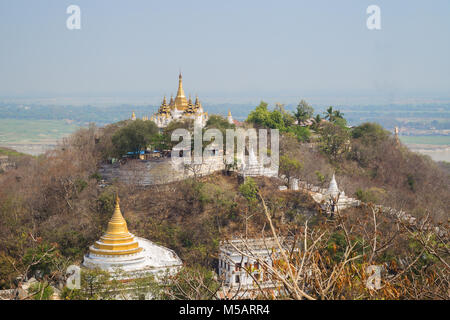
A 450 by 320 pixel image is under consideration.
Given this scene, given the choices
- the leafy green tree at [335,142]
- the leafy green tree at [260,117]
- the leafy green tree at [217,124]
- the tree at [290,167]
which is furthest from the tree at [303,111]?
the tree at [290,167]

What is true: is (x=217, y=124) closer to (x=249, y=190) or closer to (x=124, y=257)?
(x=249, y=190)

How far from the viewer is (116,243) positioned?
22438 millimetres

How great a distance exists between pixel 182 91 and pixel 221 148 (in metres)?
8.69

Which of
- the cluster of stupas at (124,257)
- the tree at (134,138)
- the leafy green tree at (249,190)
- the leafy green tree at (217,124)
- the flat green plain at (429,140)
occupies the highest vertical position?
the leafy green tree at (217,124)

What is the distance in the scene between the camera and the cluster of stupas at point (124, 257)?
845 inches

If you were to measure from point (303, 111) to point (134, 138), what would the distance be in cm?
1304

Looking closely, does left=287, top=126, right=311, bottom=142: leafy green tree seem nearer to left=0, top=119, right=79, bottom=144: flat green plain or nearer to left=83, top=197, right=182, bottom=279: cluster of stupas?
left=83, top=197, right=182, bottom=279: cluster of stupas

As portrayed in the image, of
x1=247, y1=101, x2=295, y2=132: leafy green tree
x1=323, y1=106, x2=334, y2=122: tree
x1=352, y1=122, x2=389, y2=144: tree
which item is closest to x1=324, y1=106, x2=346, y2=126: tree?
x1=323, y1=106, x2=334, y2=122: tree

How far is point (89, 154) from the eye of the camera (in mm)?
32000

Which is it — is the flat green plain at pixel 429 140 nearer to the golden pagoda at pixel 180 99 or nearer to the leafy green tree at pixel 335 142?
the leafy green tree at pixel 335 142

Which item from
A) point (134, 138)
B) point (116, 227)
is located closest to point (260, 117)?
point (134, 138)

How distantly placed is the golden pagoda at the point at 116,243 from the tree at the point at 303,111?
19.5 metres

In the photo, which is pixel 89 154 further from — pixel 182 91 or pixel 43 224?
pixel 182 91
